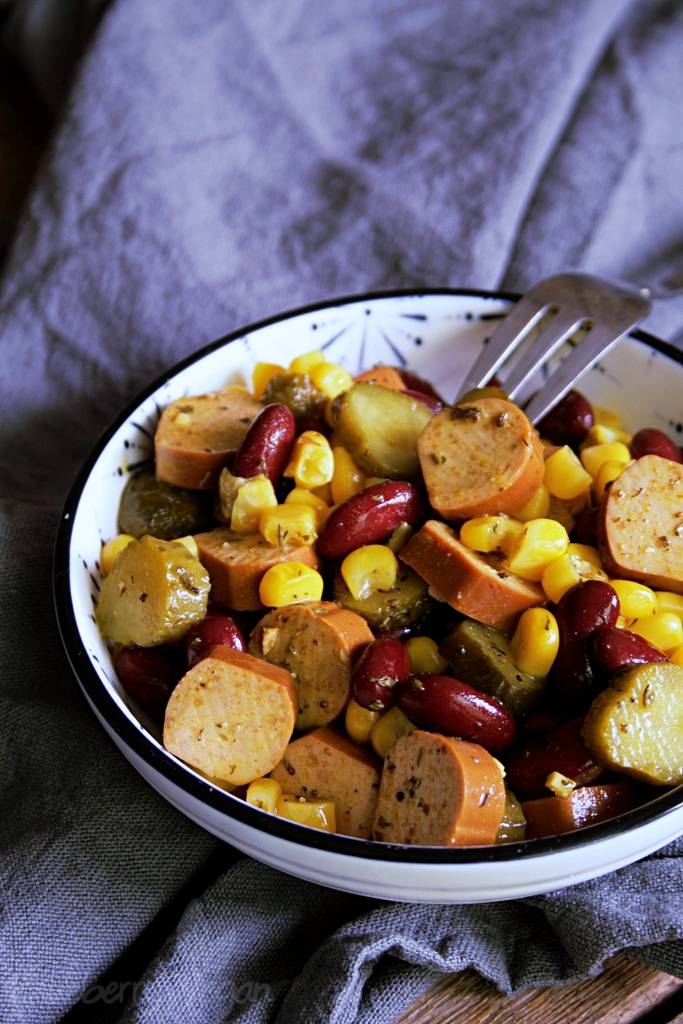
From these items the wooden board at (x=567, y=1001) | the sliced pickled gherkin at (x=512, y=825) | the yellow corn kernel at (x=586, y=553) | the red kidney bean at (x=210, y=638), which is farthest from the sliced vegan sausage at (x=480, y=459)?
the wooden board at (x=567, y=1001)

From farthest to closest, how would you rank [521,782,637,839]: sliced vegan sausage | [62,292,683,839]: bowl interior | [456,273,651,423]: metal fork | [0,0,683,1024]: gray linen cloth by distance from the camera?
[0,0,683,1024]: gray linen cloth, [456,273,651,423]: metal fork, [62,292,683,839]: bowl interior, [521,782,637,839]: sliced vegan sausage

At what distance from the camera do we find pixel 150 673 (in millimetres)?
1961

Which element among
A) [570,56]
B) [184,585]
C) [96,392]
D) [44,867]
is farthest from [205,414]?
[570,56]

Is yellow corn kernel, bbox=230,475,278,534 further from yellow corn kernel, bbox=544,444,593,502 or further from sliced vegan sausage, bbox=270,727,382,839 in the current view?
yellow corn kernel, bbox=544,444,593,502

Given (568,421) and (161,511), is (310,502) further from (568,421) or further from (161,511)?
(568,421)

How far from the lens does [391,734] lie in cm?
185

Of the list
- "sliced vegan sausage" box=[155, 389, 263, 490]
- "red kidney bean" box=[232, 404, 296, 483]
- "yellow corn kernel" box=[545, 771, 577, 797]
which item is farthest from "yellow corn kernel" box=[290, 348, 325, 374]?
"yellow corn kernel" box=[545, 771, 577, 797]

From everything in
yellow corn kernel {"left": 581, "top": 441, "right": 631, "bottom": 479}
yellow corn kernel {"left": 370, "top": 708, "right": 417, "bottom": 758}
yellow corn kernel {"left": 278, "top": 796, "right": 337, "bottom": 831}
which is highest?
yellow corn kernel {"left": 581, "top": 441, "right": 631, "bottom": 479}

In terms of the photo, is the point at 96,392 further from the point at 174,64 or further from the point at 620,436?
the point at 620,436

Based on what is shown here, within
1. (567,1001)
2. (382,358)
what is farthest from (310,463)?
(567,1001)

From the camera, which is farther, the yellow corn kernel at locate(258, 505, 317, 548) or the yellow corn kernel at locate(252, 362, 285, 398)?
the yellow corn kernel at locate(252, 362, 285, 398)

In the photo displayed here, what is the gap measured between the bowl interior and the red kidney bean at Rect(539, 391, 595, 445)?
172 millimetres

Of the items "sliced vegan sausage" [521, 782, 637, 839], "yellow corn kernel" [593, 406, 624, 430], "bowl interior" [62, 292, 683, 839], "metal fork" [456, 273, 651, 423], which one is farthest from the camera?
"yellow corn kernel" [593, 406, 624, 430]

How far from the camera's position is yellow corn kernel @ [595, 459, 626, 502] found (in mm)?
2178
